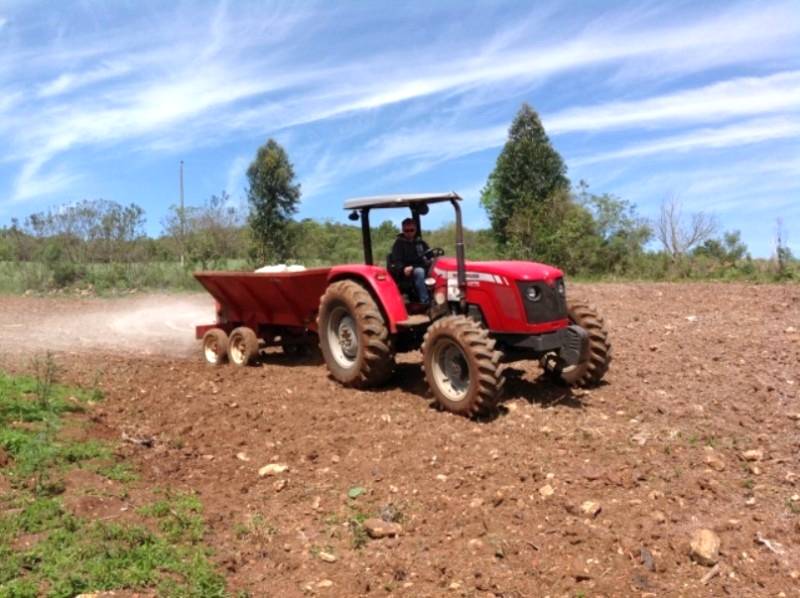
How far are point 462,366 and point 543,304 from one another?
0.95 m

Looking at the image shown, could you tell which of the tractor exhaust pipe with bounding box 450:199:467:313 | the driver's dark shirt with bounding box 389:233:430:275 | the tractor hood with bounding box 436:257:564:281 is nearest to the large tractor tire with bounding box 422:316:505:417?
the tractor exhaust pipe with bounding box 450:199:467:313

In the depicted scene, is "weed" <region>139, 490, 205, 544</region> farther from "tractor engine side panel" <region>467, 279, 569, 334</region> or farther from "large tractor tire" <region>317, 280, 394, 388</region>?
"tractor engine side panel" <region>467, 279, 569, 334</region>

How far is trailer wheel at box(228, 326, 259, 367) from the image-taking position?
962 centimetres

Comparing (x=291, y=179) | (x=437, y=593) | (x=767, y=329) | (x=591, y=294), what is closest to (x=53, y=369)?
(x=437, y=593)

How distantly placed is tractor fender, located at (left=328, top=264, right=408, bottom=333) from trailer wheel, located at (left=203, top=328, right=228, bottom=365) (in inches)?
107

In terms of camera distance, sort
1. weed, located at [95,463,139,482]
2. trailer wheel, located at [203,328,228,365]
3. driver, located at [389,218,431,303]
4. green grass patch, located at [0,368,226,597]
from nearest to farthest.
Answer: green grass patch, located at [0,368,226,597] < weed, located at [95,463,139,482] < driver, located at [389,218,431,303] < trailer wheel, located at [203,328,228,365]

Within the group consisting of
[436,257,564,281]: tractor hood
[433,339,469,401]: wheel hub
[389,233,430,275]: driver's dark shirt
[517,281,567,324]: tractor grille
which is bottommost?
[433,339,469,401]: wheel hub

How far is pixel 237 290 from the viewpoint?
992 centimetres

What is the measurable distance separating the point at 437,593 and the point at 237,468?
95.9 inches

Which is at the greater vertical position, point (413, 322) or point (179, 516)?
point (413, 322)

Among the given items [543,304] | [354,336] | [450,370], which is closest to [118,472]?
[450,370]

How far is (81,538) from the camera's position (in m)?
4.34

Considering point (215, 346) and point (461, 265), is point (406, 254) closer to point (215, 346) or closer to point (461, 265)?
point (461, 265)

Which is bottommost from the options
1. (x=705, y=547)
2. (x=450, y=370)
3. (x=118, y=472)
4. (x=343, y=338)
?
(x=705, y=547)
